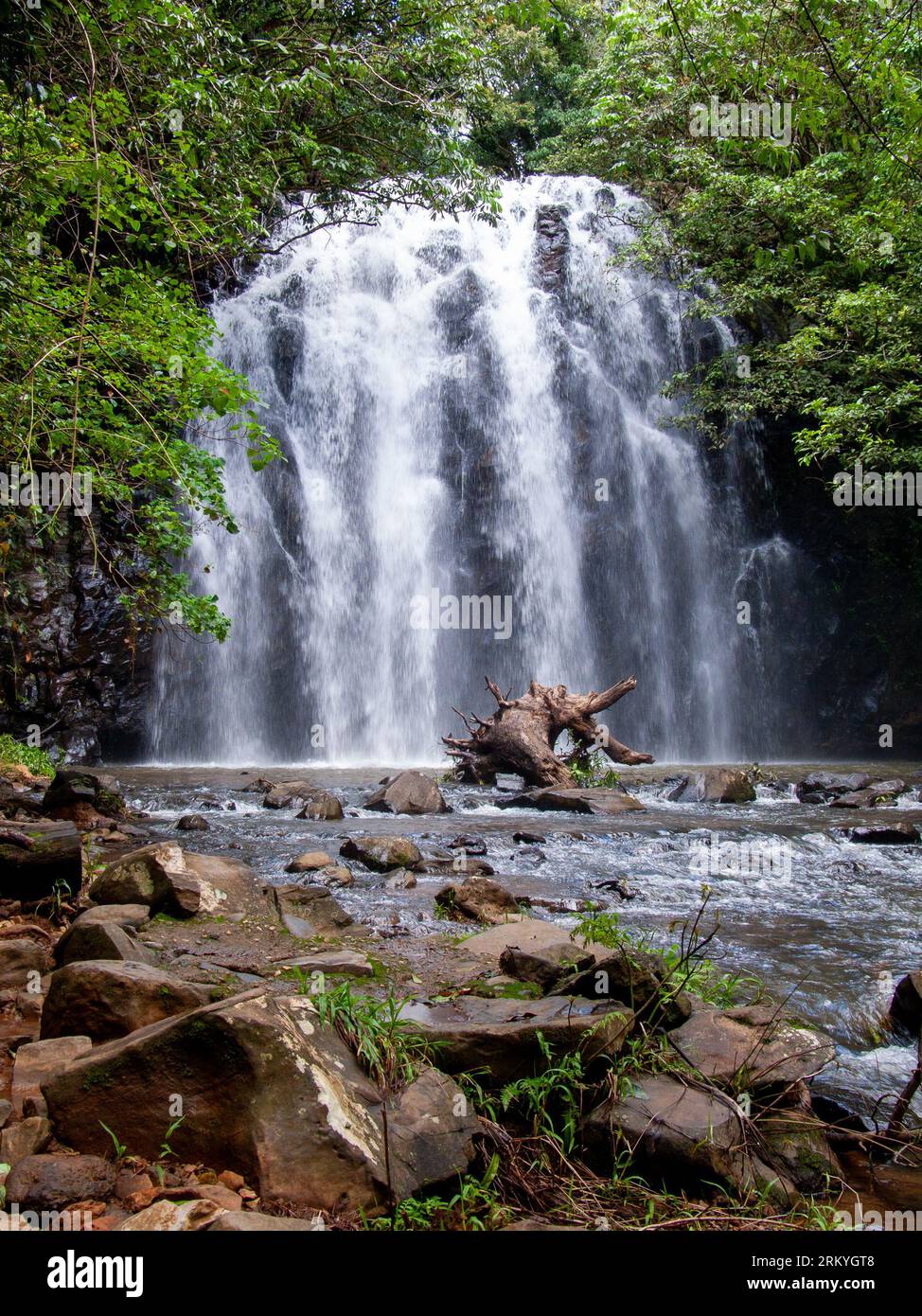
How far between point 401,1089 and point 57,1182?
1.03 metres

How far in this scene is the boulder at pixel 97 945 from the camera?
131 inches

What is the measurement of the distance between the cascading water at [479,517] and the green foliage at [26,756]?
546 cm

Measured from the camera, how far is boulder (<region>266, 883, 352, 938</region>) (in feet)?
14.8

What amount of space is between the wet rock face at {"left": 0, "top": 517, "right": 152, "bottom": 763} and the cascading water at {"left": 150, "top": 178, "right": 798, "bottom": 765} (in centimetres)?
187

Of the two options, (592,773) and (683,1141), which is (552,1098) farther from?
(592,773)

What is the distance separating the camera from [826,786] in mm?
12336

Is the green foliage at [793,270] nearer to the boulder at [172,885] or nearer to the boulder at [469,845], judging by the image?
the boulder at [469,845]

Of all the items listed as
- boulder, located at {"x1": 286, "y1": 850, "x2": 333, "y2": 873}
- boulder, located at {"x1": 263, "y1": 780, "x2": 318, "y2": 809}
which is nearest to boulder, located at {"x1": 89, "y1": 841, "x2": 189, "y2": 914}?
boulder, located at {"x1": 286, "y1": 850, "x2": 333, "y2": 873}

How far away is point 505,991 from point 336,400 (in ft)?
60.6

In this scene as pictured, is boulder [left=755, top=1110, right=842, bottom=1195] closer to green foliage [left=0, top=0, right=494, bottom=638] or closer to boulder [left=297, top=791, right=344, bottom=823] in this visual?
green foliage [left=0, top=0, right=494, bottom=638]

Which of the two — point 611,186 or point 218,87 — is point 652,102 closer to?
point 611,186

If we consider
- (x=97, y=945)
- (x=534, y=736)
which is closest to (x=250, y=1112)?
(x=97, y=945)

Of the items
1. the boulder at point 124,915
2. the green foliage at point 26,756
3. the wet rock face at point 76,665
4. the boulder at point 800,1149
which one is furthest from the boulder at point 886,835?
the wet rock face at point 76,665

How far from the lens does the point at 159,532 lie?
26.3ft
